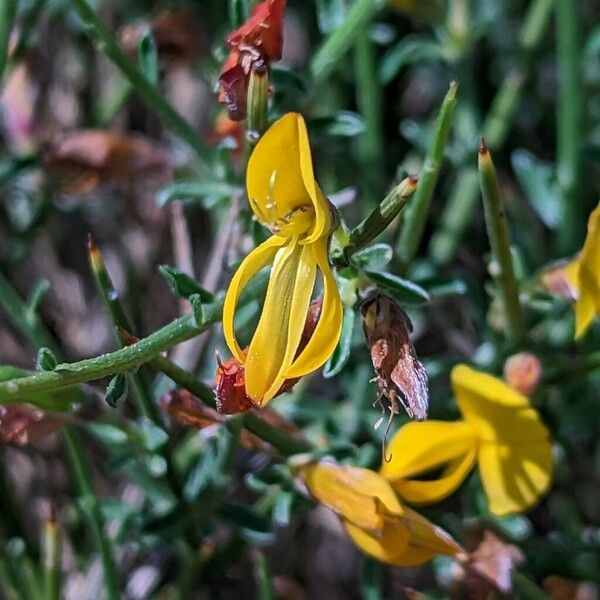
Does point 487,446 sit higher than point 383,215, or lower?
lower

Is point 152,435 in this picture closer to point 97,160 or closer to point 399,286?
point 399,286

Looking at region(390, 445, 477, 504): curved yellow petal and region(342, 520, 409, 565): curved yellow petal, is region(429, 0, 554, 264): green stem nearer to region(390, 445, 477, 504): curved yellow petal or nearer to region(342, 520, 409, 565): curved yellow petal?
region(390, 445, 477, 504): curved yellow petal

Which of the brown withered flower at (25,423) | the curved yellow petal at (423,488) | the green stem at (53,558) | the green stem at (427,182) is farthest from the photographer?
the green stem at (53,558)

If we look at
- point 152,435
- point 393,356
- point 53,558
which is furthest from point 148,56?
point 53,558

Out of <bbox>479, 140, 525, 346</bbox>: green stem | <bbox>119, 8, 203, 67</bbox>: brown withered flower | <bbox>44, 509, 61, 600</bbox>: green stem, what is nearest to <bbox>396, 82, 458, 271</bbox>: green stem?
<bbox>479, 140, 525, 346</bbox>: green stem

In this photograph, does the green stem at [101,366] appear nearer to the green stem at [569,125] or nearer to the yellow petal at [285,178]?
the yellow petal at [285,178]

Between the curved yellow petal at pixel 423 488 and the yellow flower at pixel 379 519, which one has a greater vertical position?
the yellow flower at pixel 379 519

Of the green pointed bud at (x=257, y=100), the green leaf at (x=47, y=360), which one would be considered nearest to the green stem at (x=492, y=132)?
the green pointed bud at (x=257, y=100)
